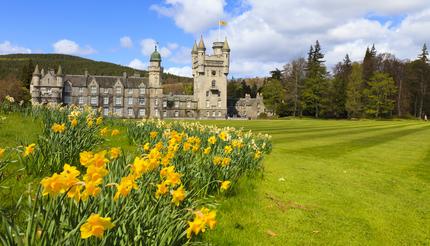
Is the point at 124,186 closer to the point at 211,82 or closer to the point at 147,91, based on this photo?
the point at 147,91

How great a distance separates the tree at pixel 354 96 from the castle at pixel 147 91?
91.9 feet

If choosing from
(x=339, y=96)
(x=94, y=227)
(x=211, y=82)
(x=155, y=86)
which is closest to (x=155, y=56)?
(x=155, y=86)

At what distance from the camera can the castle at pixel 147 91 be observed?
83.1 metres

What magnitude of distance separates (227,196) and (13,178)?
3.51 meters

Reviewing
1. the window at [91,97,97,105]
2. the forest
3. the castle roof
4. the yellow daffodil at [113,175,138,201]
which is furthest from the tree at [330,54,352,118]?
the yellow daffodil at [113,175,138,201]

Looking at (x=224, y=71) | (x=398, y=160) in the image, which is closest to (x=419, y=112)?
(x=224, y=71)

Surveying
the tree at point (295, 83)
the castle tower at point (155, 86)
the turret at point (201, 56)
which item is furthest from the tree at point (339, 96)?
the castle tower at point (155, 86)

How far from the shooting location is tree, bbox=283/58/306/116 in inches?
3408

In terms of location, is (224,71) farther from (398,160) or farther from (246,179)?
(246,179)

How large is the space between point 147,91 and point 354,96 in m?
44.7

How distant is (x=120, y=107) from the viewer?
88312mm

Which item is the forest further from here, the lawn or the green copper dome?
the lawn

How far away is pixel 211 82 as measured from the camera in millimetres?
92750

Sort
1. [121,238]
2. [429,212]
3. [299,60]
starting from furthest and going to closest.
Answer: [299,60], [429,212], [121,238]
